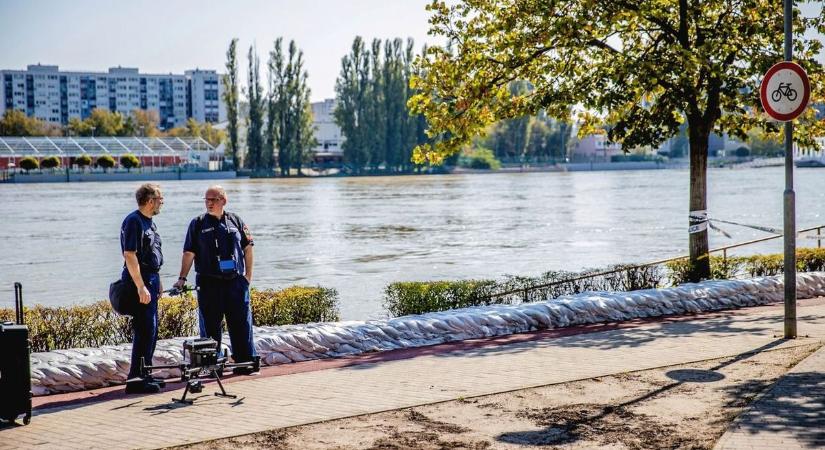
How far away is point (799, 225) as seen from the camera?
143 ft

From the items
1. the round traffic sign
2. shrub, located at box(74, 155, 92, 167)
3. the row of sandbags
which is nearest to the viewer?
the row of sandbags

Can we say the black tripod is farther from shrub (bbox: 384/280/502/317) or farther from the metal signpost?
the metal signpost

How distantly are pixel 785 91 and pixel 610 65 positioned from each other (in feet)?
18.9

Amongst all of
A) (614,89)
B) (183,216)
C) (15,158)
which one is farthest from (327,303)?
(15,158)

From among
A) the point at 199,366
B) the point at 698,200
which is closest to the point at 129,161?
the point at 698,200

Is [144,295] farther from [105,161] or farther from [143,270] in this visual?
[105,161]

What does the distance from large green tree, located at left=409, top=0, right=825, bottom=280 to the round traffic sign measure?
4490 millimetres

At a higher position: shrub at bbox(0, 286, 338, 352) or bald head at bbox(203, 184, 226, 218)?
bald head at bbox(203, 184, 226, 218)

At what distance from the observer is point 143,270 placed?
8.98 m

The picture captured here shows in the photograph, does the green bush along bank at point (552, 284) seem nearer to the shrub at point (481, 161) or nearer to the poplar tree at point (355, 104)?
the poplar tree at point (355, 104)

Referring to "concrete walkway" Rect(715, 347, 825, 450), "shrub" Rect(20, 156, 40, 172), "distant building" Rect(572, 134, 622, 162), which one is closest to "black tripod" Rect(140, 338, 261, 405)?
"concrete walkway" Rect(715, 347, 825, 450)

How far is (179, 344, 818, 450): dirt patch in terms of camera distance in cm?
718

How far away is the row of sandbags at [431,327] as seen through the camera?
9.48 m

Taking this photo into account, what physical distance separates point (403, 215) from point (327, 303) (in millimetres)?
41455
